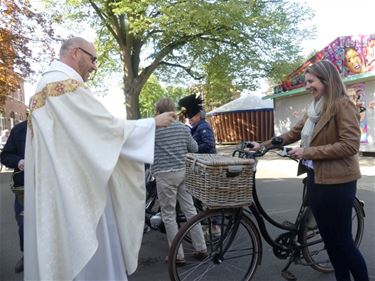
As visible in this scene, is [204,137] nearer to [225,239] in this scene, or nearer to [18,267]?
[225,239]

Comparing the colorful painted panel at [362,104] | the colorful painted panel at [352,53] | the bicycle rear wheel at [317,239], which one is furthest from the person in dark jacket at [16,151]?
the colorful painted panel at [362,104]

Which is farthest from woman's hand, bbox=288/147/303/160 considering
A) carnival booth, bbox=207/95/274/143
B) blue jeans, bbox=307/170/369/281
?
carnival booth, bbox=207/95/274/143

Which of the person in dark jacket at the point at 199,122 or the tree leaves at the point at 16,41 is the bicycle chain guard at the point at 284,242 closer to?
the person in dark jacket at the point at 199,122

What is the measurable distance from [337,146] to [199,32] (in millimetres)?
13580

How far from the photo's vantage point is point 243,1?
14188 millimetres

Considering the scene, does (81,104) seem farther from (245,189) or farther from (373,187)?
(373,187)

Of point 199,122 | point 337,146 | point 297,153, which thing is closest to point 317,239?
point 297,153

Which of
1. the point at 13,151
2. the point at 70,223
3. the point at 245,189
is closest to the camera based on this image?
the point at 70,223

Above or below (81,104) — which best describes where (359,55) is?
above

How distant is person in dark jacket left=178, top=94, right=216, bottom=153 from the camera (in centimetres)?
497

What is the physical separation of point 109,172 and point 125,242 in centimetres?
55

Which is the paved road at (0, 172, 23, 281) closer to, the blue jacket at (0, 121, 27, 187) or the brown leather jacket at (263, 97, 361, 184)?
the blue jacket at (0, 121, 27, 187)

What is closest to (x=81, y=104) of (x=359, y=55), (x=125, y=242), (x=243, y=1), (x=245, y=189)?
Result: (x=125, y=242)

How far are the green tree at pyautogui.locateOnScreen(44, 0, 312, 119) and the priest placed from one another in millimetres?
11520
